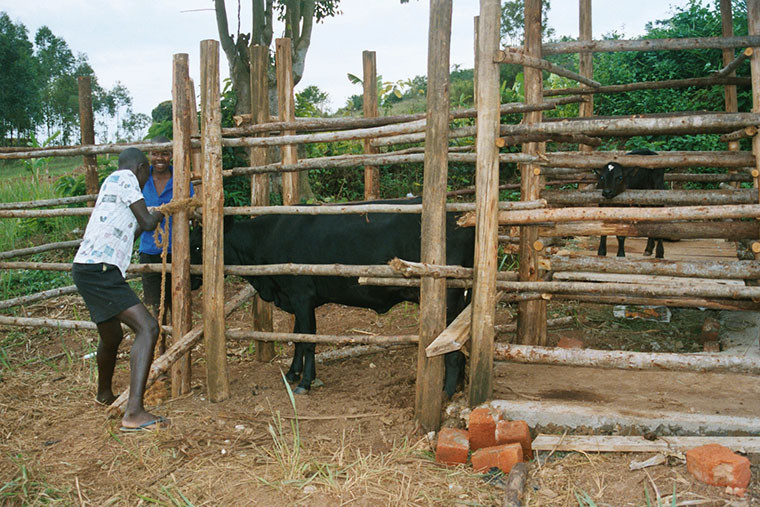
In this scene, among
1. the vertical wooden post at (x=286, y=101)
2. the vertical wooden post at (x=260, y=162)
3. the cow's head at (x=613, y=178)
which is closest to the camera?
the vertical wooden post at (x=260, y=162)

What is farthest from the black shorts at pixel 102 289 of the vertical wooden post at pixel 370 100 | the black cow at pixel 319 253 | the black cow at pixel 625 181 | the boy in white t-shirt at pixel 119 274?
the black cow at pixel 625 181

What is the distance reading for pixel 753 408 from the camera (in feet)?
11.4

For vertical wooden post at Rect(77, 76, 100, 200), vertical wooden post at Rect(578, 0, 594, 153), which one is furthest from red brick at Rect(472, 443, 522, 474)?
vertical wooden post at Rect(77, 76, 100, 200)

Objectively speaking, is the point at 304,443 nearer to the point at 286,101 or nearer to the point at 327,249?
the point at 327,249

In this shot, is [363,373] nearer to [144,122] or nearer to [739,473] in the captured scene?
[739,473]

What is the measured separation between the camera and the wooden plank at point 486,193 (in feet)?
11.3

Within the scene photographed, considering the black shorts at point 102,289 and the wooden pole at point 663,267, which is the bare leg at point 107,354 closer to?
the black shorts at point 102,289

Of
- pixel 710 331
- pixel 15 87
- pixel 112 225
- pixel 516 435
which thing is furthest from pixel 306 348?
pixel 15 87

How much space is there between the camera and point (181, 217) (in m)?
4.32

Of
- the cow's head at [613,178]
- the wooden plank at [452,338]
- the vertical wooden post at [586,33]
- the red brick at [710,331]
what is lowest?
the red brick at [710,331]

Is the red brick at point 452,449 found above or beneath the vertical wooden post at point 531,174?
beneath

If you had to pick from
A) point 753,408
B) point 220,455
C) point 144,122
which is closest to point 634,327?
point 753,408

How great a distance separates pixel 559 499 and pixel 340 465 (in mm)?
1152

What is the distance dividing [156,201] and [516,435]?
126 inches
